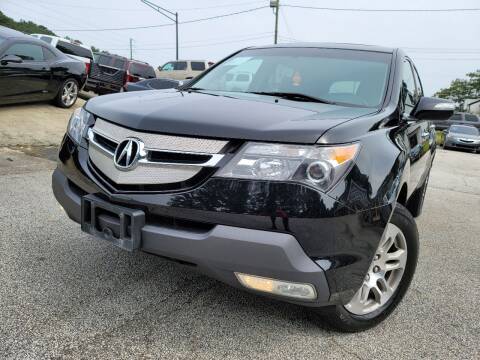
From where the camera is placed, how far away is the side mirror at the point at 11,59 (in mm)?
7945

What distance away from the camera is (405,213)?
2.59 meters

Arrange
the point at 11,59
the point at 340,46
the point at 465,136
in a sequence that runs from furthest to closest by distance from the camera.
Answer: the point at 465,136, the point at 11,59, the point at 340,46

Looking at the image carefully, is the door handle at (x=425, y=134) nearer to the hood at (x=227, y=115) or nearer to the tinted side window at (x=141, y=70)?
the hood at (x=227, y=115)

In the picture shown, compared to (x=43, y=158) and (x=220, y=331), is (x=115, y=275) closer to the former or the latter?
(x=220, y=331)

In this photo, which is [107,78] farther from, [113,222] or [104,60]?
[113,222]

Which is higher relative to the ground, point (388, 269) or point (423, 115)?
point (423, 115)

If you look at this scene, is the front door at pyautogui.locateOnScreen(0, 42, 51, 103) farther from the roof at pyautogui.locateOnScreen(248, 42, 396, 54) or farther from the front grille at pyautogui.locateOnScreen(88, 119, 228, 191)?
the front grille at pyautogui.locateOnScreen(88, 119, 228, 191)

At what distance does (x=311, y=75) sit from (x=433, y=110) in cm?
88

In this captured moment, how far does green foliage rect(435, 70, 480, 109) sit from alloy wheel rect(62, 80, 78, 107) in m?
71.3

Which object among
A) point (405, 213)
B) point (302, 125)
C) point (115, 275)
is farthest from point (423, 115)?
point (115, 275)

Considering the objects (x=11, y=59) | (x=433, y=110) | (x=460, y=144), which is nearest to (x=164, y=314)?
(x=433, y=110)

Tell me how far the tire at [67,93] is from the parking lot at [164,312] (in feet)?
21.0

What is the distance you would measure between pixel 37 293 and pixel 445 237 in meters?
3.72

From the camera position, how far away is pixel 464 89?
Answer: 72.4 meters
